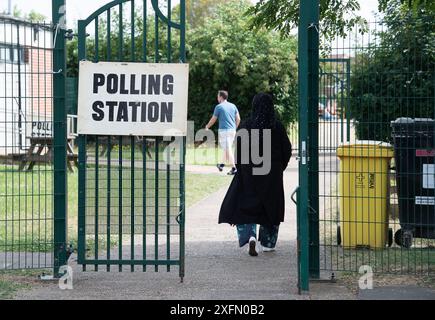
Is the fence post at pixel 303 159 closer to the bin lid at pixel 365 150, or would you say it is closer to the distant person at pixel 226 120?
the bin lid at pixel 365 150

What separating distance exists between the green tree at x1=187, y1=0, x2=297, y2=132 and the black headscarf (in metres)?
21.2

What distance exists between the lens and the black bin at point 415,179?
9.18 metres

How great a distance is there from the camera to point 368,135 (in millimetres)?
8961

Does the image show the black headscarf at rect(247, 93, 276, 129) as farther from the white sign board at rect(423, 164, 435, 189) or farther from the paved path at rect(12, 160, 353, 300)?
the white sign board at rect(423, 164, 435, 189)

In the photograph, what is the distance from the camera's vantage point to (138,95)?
7934 mm

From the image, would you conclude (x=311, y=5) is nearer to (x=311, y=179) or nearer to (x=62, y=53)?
(x=311, y=179)

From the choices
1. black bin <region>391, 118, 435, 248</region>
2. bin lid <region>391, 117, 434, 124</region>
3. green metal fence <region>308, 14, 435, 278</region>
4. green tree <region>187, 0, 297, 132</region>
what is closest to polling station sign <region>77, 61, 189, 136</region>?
green metal fence <region>308, 14, 435, 278</region>

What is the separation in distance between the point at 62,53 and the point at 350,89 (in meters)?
2.91

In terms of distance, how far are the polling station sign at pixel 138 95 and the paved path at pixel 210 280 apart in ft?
4.76

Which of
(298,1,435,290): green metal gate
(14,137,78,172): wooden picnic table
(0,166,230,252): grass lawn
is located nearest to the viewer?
(298,1,435,290): green metal gate

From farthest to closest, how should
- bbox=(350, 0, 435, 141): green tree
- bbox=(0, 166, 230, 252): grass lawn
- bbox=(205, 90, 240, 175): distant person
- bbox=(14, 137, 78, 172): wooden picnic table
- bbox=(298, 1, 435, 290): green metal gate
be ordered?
bbox=(205, 90, 240, 175): distant person, bbox=(14, 137, 78, 172): wooden picnic table, bbox=(0, 166, 230, 252): grass lawn, bbox=(350, 0, 435, 141): green tree, bbox=(298, 1, 435, 290): green metal gate

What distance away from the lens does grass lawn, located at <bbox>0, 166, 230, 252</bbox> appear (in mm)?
10062

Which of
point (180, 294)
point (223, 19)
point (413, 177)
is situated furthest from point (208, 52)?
point (180, 294)

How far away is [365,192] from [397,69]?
184cm
